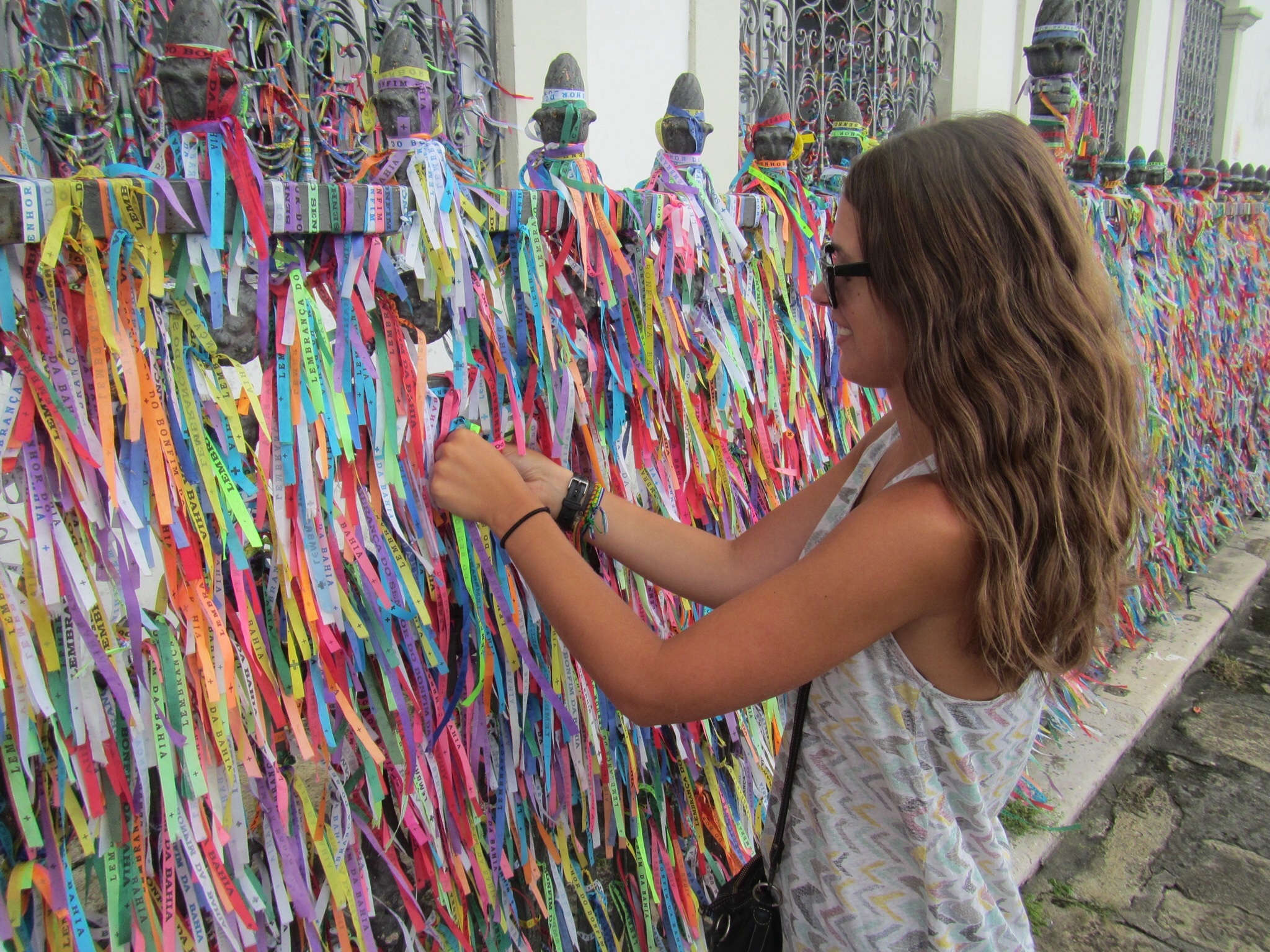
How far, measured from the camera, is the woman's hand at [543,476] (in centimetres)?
131

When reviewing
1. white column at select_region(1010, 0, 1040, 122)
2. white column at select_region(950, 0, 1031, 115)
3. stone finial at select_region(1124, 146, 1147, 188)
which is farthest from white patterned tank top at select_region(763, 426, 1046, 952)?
white column at select_region(1010, 0, 1040, 122)

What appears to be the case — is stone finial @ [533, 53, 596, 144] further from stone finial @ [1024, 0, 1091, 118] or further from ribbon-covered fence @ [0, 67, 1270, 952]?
stone finial @ [1024, 0, 1091, 118]

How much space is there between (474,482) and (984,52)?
6700mm

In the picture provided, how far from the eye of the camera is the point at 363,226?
1.08m

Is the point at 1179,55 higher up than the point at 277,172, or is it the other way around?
the point at 1179,55

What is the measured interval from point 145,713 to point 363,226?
2.14ft

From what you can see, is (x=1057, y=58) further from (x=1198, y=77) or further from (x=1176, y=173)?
(x=1198, y=77)

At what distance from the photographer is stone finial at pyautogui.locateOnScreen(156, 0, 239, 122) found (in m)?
0.96

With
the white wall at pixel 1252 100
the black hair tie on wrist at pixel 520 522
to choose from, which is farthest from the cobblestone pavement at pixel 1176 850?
the white wall at pixel 1252 100

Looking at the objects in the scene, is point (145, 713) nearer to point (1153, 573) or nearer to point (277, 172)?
point (277, 172)

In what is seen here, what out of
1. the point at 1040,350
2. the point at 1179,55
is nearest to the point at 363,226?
the point at 1040,350

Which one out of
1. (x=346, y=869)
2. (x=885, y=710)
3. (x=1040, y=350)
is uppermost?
(x=1040, y=350)

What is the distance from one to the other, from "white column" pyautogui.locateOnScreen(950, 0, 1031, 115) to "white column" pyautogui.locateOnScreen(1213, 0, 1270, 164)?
634cm

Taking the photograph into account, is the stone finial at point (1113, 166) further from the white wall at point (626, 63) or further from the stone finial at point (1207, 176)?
the white wall at point (626, 63)
